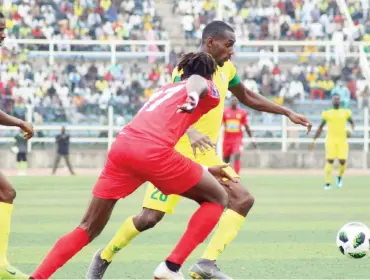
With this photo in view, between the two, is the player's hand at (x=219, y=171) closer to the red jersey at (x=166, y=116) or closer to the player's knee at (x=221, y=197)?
the player's knee at (x=221, y=197)

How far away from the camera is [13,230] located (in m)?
14.1

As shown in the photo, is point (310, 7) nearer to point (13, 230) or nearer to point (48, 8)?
point (48, 8)

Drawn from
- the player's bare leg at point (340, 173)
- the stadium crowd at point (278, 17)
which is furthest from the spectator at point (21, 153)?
the player's bare leg at point (340, 173)

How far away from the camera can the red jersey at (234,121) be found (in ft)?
89.4

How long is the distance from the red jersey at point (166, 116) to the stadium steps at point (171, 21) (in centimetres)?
3201

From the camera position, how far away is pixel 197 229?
26.6 feet

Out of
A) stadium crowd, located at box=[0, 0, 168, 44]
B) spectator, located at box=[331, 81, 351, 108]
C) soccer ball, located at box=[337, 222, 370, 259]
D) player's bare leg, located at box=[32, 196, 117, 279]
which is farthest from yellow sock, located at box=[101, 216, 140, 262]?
stadium crowd, located at box=[0, 0, 168, 44]

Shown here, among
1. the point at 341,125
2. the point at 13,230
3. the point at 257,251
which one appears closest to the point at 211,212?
the point at 257,251

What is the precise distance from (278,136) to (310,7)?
704 cm

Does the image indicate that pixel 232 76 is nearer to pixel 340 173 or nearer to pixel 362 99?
pixel 340 173

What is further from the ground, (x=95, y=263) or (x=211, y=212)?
(x=211, y=212)

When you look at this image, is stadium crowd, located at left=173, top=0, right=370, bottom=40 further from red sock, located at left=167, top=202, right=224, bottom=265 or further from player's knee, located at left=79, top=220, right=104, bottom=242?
player's knee, located at left=79, top=220, right=104, bottom=242

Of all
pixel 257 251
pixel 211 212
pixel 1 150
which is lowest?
pixel 1 150

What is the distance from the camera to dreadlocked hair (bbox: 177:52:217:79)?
796 centimetres
